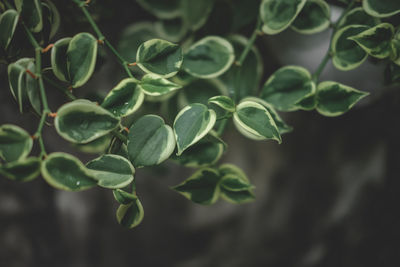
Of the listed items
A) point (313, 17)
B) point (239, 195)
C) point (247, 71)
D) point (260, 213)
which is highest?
point (313, 17)

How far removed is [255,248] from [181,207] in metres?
0.26

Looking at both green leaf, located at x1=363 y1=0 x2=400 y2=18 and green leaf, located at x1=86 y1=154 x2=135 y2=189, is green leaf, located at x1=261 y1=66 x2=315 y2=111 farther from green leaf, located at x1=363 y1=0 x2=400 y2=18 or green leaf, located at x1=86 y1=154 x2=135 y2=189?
green leaf, located at x1=86 y1=154 x2=135 y2=189

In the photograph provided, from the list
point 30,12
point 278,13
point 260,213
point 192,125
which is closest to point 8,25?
point 30,12

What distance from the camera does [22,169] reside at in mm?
313

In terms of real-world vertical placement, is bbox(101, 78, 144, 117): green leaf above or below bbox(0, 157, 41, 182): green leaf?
above

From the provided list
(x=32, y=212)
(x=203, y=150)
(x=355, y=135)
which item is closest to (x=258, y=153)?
(x=355, y=135)

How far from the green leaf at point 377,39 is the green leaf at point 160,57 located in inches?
8.6

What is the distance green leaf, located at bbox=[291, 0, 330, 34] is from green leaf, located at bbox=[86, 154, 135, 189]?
1.11 feet

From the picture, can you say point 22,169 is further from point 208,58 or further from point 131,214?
point 208,58

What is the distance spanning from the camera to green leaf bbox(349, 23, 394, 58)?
1.28 ft

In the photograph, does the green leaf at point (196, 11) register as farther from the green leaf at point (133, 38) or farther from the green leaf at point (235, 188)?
the green leaf at point (235, 188)

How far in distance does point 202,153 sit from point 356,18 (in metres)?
0.31

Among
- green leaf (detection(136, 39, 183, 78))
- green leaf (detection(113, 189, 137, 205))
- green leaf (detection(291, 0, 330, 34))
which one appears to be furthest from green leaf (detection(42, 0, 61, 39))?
green leaf (detection(291, 0, 330, 34))

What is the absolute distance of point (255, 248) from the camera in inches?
38.3
